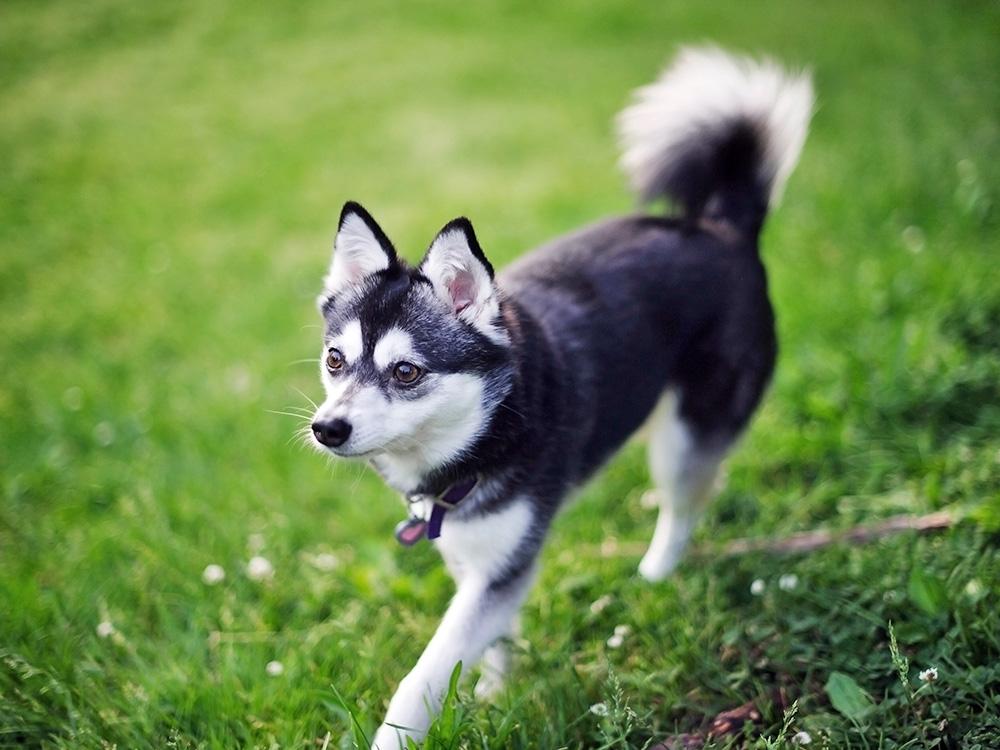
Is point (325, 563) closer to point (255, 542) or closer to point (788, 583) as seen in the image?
point (255, 542)

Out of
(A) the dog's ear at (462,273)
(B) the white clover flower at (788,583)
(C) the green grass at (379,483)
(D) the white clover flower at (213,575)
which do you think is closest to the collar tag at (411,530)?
(C) the green grass at (379,483)

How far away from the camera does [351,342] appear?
7.44 feet

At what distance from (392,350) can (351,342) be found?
137 millimetres

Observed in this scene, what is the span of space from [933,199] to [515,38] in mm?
6113

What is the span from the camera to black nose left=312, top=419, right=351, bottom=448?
2021 millimetres

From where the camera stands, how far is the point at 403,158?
7289 millimetres

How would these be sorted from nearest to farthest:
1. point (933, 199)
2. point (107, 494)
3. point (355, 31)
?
point (107, 494), point (933, 199), point (355, 31)

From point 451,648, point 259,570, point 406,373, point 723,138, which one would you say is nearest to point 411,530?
point 451,648

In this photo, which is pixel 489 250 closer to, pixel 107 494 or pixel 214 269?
pixel 214 269

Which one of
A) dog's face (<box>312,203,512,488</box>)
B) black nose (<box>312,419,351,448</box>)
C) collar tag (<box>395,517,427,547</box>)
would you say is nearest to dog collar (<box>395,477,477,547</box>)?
collar tag (<box>395,517,427,547</box>)

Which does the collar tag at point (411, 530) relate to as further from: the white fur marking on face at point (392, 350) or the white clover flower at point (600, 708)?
the white clover flower at point (600, 708)

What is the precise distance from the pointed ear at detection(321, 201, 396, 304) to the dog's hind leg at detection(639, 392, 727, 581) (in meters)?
1.26

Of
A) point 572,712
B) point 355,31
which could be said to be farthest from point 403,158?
point 572,712

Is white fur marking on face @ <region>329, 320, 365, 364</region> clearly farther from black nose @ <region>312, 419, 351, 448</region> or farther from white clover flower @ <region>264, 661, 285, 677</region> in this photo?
white clover flower @ <region>264, 661, 285, 677</region>
